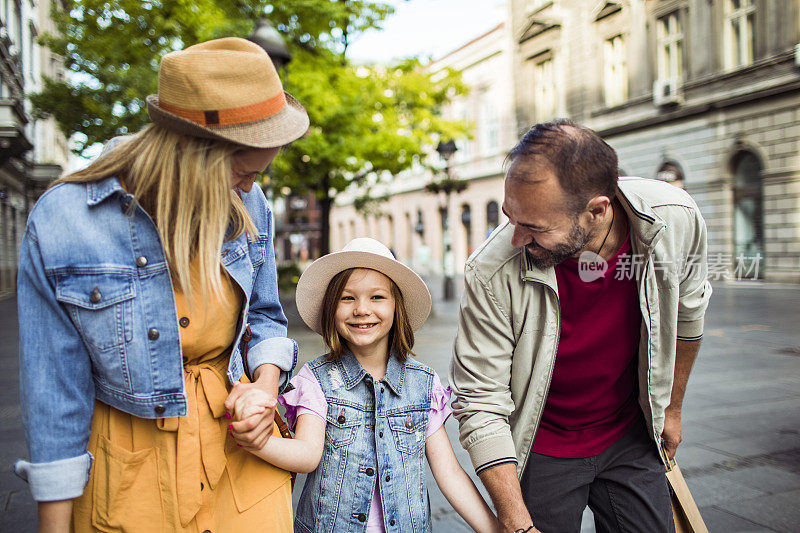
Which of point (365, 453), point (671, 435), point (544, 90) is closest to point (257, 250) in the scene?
point (365, 453)

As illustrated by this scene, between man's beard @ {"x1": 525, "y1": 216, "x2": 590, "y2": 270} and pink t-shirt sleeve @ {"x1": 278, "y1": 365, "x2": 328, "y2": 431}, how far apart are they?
865 mm

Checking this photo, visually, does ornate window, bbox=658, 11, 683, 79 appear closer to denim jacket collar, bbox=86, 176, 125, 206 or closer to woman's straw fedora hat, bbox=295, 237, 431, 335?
woman's straw fedora hat, bbox=295, 237, 431, 335

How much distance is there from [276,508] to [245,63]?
121 centimetres

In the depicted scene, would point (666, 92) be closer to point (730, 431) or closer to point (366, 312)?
point (730, 431)

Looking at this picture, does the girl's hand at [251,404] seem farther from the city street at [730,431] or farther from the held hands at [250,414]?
the city street at [730,431]

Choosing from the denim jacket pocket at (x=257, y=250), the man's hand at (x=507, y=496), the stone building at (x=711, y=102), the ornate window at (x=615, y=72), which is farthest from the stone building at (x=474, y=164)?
the denim jacket pocket at (x=257, y=250)

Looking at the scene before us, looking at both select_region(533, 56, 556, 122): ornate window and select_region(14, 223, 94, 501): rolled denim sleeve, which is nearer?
select_region(14, 223, 94, 501): rolled denim sleeve

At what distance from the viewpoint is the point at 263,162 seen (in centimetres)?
176

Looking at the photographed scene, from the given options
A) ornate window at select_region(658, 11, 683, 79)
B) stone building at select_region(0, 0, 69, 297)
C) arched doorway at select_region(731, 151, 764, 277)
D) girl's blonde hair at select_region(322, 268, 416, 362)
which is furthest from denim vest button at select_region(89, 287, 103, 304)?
ornate window at select_region(658, 11, 683, 79)

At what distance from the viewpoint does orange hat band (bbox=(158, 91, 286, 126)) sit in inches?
63.7

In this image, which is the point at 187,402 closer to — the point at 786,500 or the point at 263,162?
the point at 263,162

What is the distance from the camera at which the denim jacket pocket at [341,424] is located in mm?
2281

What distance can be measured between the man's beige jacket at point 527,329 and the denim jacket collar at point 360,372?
21 cm

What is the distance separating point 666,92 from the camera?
23.2 meters
